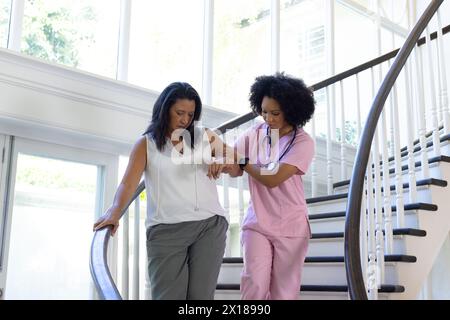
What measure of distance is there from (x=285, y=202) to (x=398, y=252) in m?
0.84

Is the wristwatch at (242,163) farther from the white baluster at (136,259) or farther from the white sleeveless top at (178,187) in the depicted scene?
the white baluster at (136,259)

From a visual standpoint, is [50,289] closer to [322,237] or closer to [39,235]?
[39,235]

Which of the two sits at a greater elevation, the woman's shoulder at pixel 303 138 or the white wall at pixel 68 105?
the white wall at pixel 68 105

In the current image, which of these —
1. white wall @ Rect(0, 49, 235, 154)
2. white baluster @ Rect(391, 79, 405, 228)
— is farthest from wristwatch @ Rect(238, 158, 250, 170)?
white wall @ Rect(0, 49, 235, 154)

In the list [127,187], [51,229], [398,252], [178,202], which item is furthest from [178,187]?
[51,229]

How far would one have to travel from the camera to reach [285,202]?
7.71 feet

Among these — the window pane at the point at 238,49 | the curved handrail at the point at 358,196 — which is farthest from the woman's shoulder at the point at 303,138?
the window pane at the point at 238,49

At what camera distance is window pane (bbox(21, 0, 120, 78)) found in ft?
12.4

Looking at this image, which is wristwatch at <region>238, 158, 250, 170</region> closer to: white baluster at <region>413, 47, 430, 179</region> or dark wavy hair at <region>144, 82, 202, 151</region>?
dark wavy hair at <region>144, 82, 202, 151</region>

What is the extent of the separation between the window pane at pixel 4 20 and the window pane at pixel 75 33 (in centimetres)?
11

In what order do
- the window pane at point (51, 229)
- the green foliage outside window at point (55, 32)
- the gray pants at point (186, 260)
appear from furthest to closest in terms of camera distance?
the green foliage outside window at point (55, 32)
the window pane at point (51, 229)
the gray pants at point (186, 260)

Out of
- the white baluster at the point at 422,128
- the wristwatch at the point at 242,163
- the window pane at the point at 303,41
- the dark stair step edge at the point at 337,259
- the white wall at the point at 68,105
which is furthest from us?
the window pane at the point at 303,41

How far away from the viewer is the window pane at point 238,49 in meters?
4.84

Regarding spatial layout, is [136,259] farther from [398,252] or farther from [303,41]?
[303,41]
